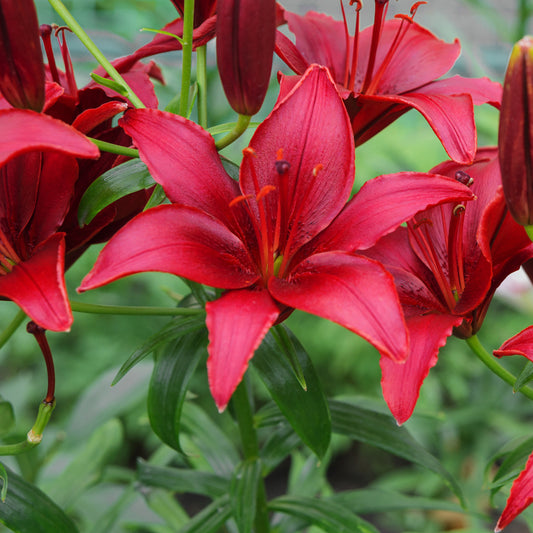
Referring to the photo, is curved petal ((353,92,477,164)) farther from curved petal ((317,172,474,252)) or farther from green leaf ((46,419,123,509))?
green leaf ((46,419,123,509))

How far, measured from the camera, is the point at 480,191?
1.89 feet

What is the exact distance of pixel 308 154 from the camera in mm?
511

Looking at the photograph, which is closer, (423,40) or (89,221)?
(89,221)

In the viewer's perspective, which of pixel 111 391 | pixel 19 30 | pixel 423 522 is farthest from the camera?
pixel 423 522

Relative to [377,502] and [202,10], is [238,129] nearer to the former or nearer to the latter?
[202,10]

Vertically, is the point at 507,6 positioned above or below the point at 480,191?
below

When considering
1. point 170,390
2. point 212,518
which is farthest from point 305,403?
point 212,518

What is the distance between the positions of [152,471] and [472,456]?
1375 mm

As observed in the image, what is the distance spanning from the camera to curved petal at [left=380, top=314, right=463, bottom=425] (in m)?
0.46

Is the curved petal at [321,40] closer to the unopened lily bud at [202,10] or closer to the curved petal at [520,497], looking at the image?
the unopened lily bud at [202,10]

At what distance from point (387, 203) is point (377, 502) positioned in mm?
439

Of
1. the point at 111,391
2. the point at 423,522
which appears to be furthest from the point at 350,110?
the point at 423,522

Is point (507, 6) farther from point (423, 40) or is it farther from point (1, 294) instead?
point (1, 294)

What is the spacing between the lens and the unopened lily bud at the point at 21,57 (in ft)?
1.41
